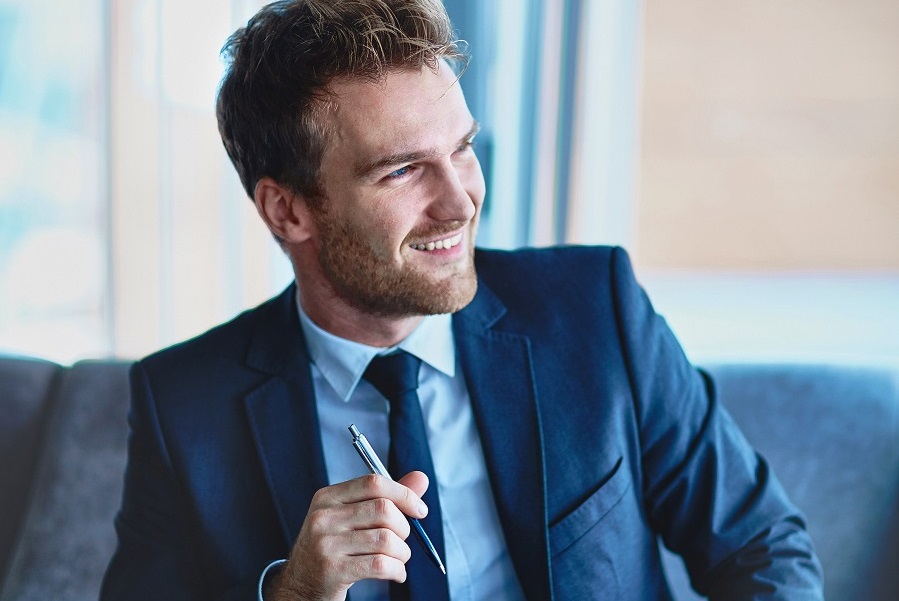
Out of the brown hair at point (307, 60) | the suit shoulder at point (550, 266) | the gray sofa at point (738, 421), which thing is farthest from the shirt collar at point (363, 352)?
the gray sofa at point (738, 421)

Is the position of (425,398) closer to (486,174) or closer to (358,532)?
(358,532)

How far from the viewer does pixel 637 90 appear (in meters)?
2.02

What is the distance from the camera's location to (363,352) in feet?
4.04

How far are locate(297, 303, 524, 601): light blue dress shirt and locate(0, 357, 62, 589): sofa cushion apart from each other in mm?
812

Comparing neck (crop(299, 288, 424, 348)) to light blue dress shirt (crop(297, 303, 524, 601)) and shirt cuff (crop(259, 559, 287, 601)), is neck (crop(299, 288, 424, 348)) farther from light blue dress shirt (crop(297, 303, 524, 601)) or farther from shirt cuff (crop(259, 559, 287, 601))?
shirt cuff (crop(259, 559, 287, 601))

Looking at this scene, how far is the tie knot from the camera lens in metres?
1.18

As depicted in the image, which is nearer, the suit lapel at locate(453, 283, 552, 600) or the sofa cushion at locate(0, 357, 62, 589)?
the suit lapel at locate(453, 283, 552, 600)

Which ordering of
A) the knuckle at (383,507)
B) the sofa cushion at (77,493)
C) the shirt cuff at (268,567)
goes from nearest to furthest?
the knuckle at (383,507), the shirt cuff at (268,567), the sofa cushion at (77,493)

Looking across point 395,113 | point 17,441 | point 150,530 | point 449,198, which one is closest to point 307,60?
point 395,113

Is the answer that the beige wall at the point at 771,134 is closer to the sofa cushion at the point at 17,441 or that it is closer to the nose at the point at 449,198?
the nose at the point at 449,198

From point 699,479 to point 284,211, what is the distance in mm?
721

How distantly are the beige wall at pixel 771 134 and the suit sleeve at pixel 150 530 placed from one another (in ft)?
5.44

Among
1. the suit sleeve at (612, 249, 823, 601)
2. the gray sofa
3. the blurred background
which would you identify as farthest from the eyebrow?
the blurred background

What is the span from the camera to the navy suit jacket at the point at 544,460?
116 cm
